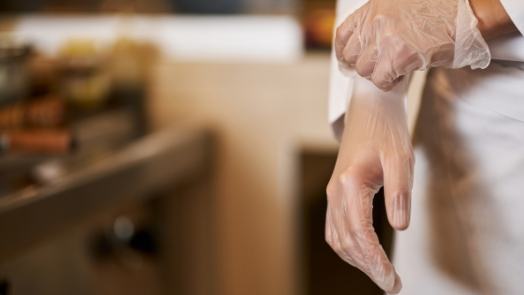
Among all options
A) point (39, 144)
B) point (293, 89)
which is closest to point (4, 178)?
point (39, 144)

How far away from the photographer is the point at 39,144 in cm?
113

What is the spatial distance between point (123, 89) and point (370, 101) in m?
1.14

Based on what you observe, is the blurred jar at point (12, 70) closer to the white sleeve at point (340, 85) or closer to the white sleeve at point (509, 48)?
the white sleeve at point (340, 85)

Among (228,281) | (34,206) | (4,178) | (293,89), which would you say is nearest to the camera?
(34,206)

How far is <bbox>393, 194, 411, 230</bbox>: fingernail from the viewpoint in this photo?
0.57 m

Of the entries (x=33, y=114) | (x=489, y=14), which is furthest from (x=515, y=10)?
(x=33, y=114)

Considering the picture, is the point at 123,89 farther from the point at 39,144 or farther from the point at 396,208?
the point at 396,208

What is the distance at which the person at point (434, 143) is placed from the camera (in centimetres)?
58

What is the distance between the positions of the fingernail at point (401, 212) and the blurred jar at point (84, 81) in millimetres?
1071

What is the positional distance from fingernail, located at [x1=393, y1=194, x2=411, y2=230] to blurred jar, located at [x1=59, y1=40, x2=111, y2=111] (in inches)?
42.2

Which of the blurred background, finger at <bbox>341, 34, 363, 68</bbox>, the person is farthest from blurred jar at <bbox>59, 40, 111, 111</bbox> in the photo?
finger at <bbox>341, 34, 363, 68</bbox>

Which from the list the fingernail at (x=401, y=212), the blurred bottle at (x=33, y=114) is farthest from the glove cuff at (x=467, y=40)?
the blurred bottle at (x=33, y=114)

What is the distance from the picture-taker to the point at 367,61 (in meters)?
0.59

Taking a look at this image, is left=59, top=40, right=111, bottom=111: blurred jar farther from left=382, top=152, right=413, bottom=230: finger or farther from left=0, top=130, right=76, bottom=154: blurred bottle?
left=382, top=152, right=413, bottom=230: finger
